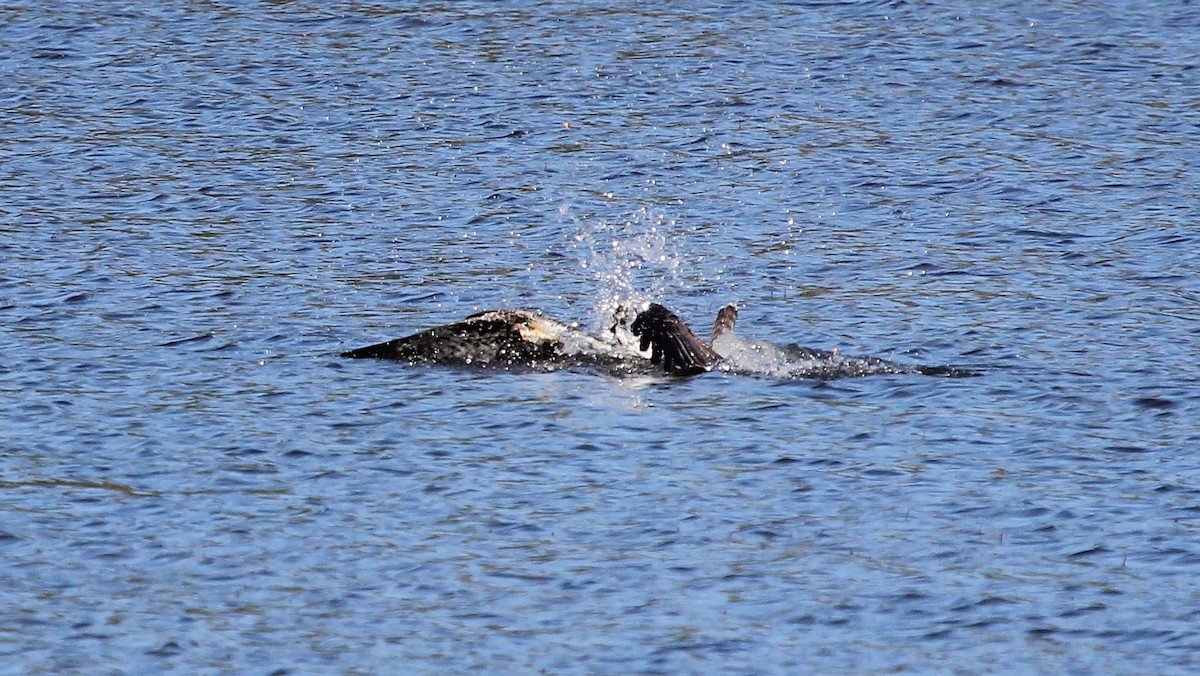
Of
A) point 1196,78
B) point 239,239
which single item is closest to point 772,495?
point 239,239

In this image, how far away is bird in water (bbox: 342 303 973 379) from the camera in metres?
14.5

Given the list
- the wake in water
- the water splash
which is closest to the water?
the water splash

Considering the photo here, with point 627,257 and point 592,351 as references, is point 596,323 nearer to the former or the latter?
point 592,351

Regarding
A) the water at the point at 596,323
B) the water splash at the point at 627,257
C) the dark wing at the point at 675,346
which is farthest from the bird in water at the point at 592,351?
the water splash at the point at 627,257

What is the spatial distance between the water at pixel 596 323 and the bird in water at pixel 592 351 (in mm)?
291

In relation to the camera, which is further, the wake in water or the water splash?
the water splash

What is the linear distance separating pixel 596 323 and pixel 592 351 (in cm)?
96

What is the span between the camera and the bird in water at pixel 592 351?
1448cm

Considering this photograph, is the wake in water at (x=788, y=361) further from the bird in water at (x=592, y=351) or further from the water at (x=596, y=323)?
the water at (x=596, y=323)

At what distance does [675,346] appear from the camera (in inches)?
571

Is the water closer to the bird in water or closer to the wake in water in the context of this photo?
the wake in water

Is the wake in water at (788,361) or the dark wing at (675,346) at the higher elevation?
the dark wing at (675,346)

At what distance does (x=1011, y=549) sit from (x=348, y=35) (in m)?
19.2

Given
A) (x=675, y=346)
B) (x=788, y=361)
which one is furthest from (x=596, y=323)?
(x=788, y=361)
